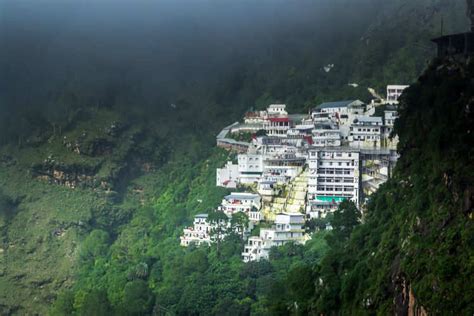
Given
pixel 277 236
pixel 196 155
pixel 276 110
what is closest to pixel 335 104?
pixel 276 110

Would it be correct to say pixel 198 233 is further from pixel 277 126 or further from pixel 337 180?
pixel 277 126

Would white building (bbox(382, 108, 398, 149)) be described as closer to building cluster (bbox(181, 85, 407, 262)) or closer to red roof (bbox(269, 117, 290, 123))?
building cluster (bbox(181, 85, 407, 262))

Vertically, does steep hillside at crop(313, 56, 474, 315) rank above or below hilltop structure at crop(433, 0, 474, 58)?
below

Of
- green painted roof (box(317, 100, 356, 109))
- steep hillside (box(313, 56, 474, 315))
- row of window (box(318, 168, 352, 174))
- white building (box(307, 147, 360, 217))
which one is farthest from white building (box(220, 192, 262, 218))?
steep hillside (box(313, 56, 474, 315))

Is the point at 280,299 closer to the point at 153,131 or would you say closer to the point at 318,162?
the point at 318,162

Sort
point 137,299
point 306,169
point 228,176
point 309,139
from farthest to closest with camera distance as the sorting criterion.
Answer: point 228,176 < point 309,139 < point 306,169 < point 137,299
